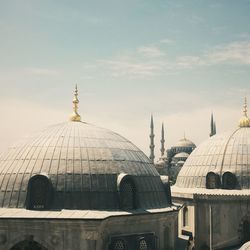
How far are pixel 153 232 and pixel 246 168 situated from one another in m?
12.2

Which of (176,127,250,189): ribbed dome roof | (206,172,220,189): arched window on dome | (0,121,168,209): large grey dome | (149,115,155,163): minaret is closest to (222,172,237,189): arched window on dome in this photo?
(176,127,250,189): ribbed dome roof

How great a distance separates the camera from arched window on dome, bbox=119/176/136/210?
69.4ft

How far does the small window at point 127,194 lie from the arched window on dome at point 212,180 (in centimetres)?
1121

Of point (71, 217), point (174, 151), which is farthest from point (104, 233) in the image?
point (174, 151)

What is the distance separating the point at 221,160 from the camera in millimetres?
32031

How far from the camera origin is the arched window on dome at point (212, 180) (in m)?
30.9

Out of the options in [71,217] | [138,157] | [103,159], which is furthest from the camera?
[138,157]

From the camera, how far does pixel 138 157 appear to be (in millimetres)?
24625

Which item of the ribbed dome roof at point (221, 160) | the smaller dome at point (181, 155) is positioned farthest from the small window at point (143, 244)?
the smaller dome at point (181, 155)

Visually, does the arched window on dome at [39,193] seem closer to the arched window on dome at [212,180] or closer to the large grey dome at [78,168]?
the large grey dome at [78,168]

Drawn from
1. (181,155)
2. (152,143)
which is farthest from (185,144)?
(152,143)

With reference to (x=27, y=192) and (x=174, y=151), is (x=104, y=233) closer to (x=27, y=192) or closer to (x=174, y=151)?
(x=27, y=192)

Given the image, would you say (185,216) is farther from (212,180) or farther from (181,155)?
(181,155)

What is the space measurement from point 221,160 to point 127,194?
1288 cm
